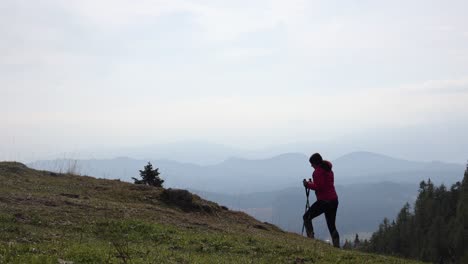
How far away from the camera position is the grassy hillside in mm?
11508

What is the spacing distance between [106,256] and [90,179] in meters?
19.1

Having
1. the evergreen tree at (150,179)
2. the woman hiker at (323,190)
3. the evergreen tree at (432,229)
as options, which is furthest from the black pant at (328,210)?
the evergreen tree at (432,229)

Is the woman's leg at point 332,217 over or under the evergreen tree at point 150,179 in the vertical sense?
under

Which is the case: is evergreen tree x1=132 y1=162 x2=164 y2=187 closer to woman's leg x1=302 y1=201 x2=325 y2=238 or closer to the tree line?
woman's leg x1=302 y1=201 x2=325 y2=238

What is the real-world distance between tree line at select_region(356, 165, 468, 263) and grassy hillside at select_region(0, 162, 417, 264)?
97.3 metres

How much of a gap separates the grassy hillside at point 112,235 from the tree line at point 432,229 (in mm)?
97337

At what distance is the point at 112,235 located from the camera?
15.3 m

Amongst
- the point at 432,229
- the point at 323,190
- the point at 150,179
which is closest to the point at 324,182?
the point at 323,190

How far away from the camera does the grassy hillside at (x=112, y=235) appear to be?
11508 millimetres

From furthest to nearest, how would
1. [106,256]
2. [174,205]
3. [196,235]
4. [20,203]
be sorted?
[174,205] < [20,203] < [196,235] < [106,256]

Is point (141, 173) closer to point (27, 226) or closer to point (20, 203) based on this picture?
point (20, 203)

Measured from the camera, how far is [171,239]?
51.6ft

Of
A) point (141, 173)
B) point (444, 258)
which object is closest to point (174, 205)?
point (141, 173)

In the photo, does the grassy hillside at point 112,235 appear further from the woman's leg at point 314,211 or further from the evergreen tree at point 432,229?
the evergreen tree at point 432,229
